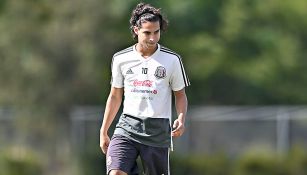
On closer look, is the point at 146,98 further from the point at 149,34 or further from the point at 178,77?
the point at 149,34

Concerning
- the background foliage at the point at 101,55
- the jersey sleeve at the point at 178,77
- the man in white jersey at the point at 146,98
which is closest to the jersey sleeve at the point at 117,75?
the man in white jersey at the point at 146,98

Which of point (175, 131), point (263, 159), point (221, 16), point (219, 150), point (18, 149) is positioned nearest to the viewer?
point (175, 131)

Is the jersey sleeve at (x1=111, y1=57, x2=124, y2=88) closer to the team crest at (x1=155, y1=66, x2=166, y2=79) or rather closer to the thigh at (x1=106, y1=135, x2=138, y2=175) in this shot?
the team crest at (x1=155, y1=66, x2=166, y2=79)

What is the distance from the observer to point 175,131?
9.77 meters

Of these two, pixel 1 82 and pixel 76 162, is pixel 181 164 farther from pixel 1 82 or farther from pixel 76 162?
pixel 1 82

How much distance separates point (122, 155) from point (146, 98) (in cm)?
56

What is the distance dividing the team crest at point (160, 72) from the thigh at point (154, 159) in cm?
66

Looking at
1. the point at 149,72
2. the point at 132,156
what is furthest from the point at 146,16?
the point at 132,156

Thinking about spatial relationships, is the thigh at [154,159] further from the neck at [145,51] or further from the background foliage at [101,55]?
the background foliage at [101,55]

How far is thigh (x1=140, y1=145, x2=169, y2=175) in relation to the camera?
989 centimetres

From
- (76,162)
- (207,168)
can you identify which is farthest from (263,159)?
(76,162)

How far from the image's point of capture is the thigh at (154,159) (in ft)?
32.4

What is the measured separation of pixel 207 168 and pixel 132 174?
13.1 m

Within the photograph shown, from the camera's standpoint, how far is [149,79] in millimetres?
9812
